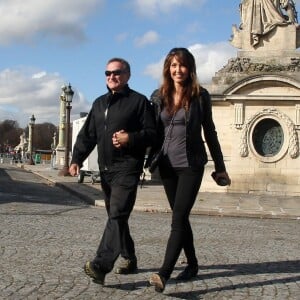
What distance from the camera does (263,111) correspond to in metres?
19.2

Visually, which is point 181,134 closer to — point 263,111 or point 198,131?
point 198,131

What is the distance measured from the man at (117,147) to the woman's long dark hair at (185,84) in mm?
186


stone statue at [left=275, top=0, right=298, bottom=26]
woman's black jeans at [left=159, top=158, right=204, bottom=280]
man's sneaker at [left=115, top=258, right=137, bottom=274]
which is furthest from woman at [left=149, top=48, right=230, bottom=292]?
stone statue at [left=275, top=0, right=298, bottom=26]

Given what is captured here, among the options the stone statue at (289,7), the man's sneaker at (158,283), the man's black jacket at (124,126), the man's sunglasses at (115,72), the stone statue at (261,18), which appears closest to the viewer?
the man's sneaker at (158,283)

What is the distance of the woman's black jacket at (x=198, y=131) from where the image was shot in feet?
17.3

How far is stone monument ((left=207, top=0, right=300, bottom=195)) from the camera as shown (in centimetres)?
1889

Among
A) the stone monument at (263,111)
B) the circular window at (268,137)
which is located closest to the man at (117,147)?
the stone monument at (263,111)

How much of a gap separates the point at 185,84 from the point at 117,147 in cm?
80

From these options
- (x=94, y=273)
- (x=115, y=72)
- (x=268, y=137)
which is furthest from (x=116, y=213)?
(x=268, y=137)

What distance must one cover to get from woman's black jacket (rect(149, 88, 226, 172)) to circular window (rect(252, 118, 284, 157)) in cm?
1386

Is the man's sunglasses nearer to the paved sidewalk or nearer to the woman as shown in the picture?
the woman

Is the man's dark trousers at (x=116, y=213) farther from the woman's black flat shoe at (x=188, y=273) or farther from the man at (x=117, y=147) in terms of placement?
the woman's black flat shoe at (x=188, y=273)

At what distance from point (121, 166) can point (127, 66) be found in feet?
3.04

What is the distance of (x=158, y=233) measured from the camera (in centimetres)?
921
